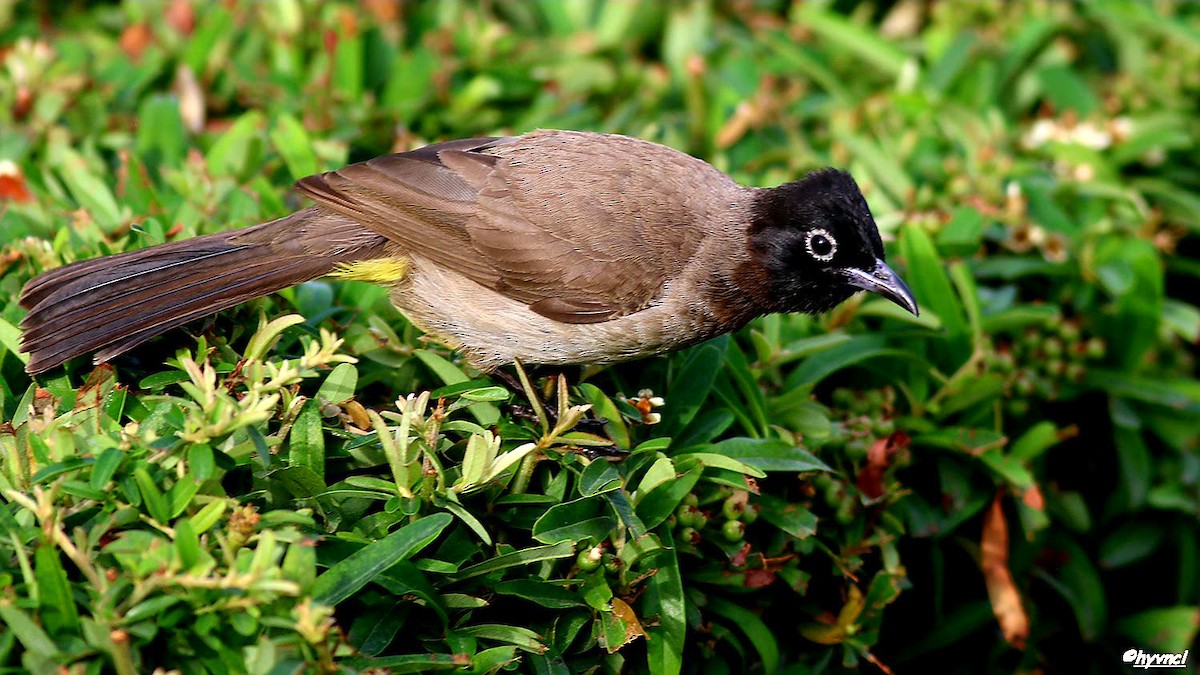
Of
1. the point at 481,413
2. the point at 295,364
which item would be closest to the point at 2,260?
the point at 295,364

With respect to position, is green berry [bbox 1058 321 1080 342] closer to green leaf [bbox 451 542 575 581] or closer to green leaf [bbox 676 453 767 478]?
green leaf [bbox 676 453 767 478]

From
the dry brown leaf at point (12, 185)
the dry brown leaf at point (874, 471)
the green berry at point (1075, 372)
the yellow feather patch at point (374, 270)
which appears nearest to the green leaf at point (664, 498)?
the dry brown leaf at point (874, 471)

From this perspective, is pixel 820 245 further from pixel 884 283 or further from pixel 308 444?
pixel 308 444

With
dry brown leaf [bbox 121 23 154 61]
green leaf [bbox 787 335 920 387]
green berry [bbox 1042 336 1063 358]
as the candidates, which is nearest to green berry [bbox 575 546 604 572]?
green leaf [bbox 787 335 920 387]

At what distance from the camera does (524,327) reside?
12.8ft

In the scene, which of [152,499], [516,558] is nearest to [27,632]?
[152,499]

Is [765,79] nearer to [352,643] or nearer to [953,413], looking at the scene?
[953,413]

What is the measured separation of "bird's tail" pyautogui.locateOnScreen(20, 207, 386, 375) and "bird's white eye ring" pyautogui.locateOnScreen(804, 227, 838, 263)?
5.11 feet

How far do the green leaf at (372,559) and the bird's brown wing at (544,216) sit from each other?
113cm

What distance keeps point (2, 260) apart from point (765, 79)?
161 inches

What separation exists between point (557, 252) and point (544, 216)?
0.14 meters

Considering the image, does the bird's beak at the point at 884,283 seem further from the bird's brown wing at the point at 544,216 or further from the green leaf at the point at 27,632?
the green leaf at the point at 27,632

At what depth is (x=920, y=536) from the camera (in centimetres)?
416

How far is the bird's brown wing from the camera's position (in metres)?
3.88
